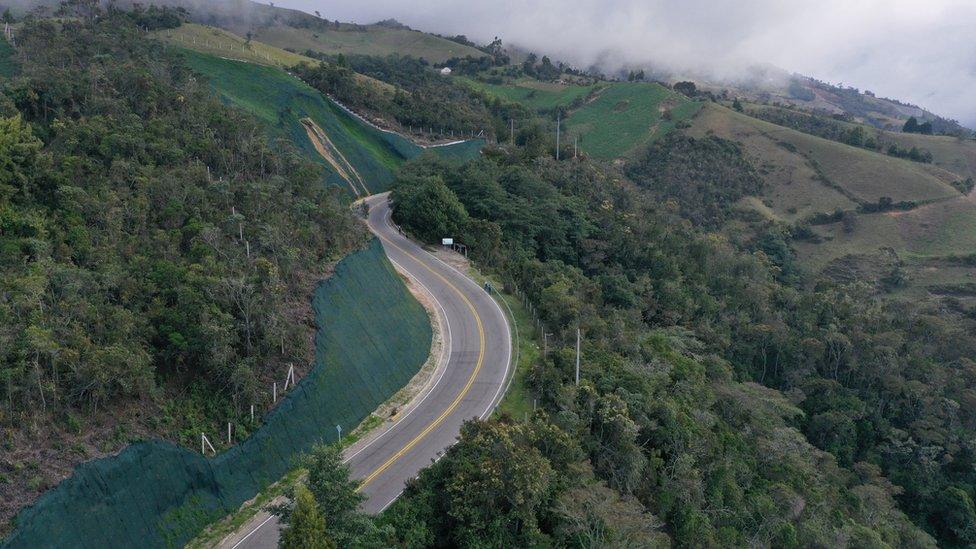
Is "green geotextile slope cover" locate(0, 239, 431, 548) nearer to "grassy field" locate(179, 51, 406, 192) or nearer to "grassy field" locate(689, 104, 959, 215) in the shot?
"grassy field" locate(179, 51, 406, 192)

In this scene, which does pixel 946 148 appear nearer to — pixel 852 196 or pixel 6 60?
pixel 852 196

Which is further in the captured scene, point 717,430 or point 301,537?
point 717,430

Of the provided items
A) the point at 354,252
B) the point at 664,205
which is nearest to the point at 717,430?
the point at 354,252

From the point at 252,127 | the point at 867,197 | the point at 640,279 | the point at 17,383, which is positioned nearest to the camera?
the point at 17,383

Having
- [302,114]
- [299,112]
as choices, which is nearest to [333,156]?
[302,114]

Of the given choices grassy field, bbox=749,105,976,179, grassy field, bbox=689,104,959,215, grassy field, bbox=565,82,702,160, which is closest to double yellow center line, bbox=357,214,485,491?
grassy field, bbox=565,82,702,160

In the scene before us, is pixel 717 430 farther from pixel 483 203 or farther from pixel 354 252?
pixel 483 203

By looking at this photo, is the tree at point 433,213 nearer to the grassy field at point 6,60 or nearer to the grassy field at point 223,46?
the grassy field at point 6,60
